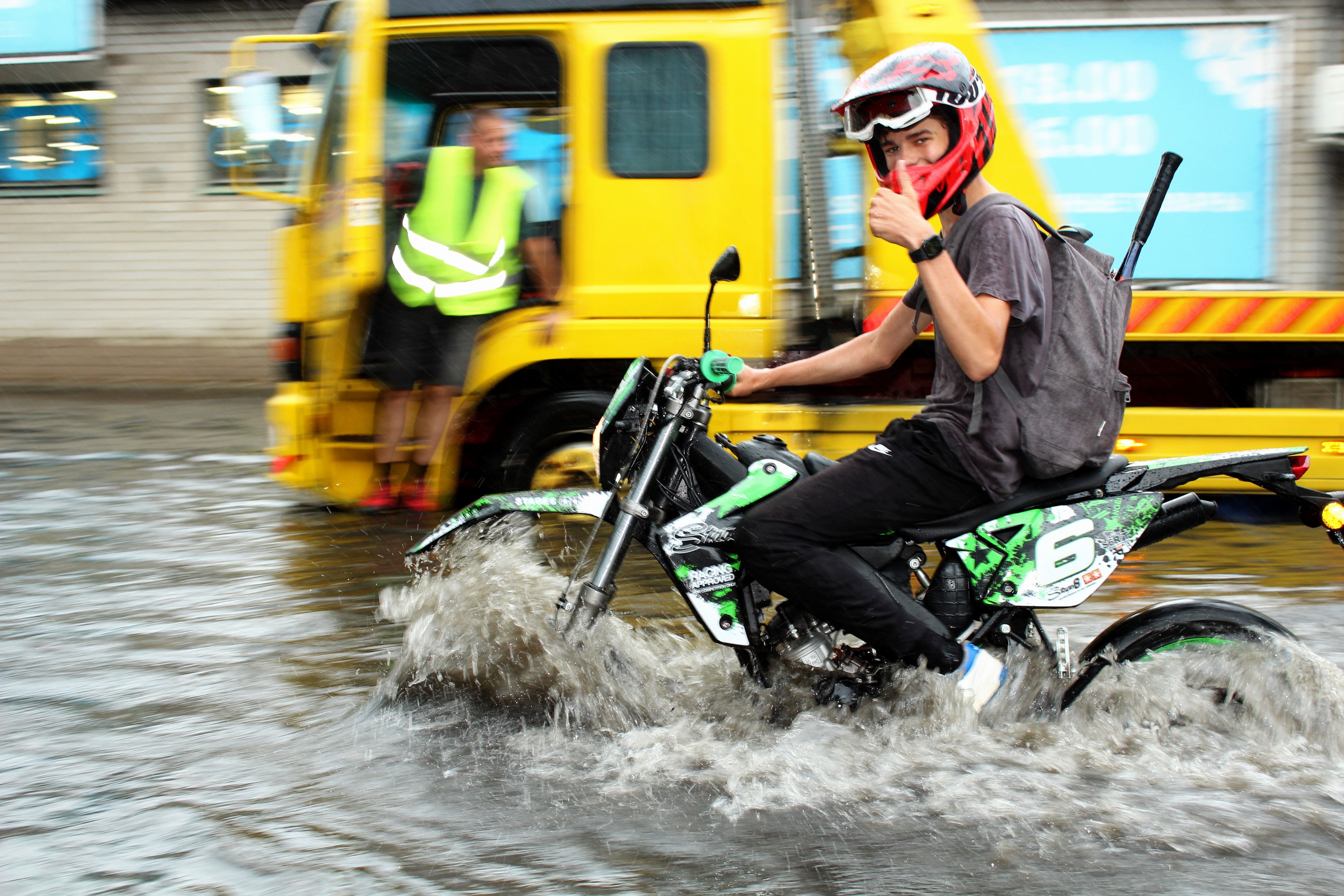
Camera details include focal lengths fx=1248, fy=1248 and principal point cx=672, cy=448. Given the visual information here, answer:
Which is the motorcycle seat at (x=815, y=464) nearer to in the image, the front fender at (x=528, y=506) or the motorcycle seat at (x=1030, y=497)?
the motorcycle seat at (x=1030, y=497)

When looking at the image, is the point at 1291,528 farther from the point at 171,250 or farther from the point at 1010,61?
the point at 171,250

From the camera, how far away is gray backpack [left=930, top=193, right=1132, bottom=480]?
2.98 meters

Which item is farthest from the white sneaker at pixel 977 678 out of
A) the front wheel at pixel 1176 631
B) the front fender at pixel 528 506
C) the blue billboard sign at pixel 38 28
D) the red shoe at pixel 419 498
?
the blue billboard sign at pixel 38 28

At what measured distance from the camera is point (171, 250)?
49.1ft

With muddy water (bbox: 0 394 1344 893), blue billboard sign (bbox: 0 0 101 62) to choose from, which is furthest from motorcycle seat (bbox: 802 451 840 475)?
blue billboard sign (bbox: 0 0 101 62)

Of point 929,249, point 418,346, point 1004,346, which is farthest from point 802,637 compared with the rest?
point 418,346

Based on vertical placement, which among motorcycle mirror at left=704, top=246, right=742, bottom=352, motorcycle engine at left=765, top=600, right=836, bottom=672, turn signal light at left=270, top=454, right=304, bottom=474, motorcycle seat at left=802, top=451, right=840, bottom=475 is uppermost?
motorcycle mirror at left=704, top=246, right=742, bottom=352

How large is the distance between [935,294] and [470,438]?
3.74m

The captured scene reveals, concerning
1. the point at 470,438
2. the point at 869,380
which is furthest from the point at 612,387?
the point at 869,380

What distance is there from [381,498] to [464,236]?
1428mm

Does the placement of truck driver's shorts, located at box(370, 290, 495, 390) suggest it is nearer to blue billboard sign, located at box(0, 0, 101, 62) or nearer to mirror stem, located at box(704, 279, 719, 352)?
mirror stem, located at box(704, 279, 719, 352)

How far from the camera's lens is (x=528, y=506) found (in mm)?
3375

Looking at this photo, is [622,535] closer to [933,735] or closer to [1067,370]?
[933,735]

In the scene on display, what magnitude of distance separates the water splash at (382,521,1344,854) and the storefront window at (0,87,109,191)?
44.6 ft
